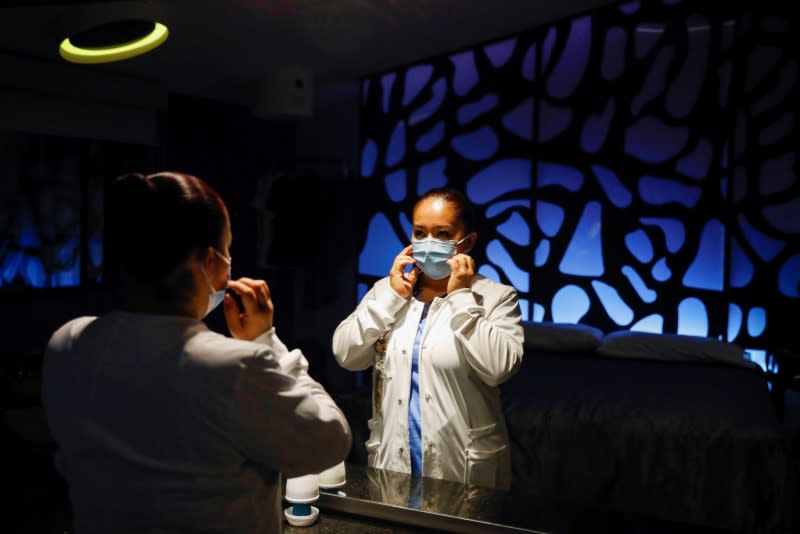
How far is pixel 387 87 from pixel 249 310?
4.70 metres

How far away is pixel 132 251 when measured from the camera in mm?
1082

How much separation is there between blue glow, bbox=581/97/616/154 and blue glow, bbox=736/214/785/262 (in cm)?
103

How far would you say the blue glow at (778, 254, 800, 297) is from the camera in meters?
4.51

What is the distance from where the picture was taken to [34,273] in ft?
13.8

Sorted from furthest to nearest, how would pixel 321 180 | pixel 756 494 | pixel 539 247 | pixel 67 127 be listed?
pixel 321 180
pixel 539 247
pixel 67 127
pixel 756 494

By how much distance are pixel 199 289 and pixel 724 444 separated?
9.08 ft

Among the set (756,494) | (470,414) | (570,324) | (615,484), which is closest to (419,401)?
(470,414)

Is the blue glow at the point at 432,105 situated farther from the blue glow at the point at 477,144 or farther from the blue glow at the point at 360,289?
the blue glow at the point at 360,289

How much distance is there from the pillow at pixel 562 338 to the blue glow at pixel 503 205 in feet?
3.22

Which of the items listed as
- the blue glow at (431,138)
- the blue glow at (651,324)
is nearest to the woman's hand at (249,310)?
the blue glow at (651,324)

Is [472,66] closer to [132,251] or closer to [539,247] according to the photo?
[539,247]

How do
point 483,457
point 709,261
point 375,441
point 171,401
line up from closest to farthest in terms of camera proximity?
point 171,401, point 483,457, point 375,441, point 709,261

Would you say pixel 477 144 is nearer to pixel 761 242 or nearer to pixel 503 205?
pixel 503 205

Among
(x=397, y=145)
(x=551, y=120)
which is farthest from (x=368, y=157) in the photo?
(x=551, y=120)
